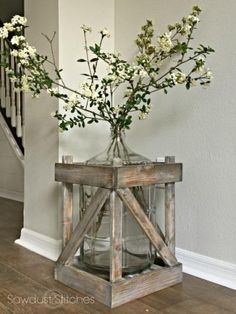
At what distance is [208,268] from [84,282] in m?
0.60

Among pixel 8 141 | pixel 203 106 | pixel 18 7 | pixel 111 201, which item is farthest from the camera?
pixel 18 7

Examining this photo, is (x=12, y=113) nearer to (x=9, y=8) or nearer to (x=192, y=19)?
(x=9, y=8)

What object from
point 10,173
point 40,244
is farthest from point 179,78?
point 10,173

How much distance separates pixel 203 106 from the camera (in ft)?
5.80

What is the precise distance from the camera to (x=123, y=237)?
1689 mm

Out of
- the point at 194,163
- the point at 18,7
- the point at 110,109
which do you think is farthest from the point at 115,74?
the point at 18,7

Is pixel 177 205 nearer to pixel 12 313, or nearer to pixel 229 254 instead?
pixel 229 254

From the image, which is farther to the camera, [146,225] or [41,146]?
[41,146]

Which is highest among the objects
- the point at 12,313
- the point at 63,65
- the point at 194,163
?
the point at 63,65

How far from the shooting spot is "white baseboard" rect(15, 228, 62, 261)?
81.3 inches

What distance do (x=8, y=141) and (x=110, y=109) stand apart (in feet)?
8.98

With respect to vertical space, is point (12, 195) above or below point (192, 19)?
below

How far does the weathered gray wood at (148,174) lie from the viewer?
1483mm

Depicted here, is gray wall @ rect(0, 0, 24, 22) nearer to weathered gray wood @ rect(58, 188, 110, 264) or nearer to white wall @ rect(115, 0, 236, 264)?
white wall @ rect(115, 0, 236, 264)
